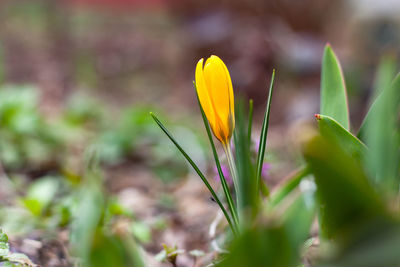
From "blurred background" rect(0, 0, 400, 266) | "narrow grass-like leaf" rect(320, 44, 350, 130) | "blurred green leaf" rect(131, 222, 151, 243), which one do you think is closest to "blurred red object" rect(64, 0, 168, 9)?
"blurred background" rect(0, 0, 400, 266)

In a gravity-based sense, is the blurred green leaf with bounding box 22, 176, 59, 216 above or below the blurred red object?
below

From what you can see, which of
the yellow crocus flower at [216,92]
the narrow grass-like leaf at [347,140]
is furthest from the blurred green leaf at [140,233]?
the narrow grass-like leaf at [347,140]

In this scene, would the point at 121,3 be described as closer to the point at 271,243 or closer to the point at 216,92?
the point at 216,92

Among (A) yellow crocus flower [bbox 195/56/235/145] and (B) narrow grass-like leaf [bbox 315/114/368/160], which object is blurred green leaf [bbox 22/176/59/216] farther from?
(B) narrow grass-like leaf [bbox 315/114/368/160]

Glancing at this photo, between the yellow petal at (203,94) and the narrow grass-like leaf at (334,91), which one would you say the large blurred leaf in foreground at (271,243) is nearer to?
the yellow petal at (203,94)

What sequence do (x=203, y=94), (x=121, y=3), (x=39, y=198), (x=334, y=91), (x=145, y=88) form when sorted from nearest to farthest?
1. (x=203, y=94)
2. (x=334, y=91)
3. (x=39, y=198)
4. (x=145, y=88)
5. (x=121, y=3)

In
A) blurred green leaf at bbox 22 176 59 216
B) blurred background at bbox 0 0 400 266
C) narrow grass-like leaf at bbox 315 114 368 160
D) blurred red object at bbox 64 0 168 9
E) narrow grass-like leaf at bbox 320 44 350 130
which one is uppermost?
blurred red object at bbox 64 0 168 9

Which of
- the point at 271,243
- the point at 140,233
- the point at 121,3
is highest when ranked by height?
the point at 121,3

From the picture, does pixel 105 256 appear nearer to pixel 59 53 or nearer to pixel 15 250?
pixel 15 250

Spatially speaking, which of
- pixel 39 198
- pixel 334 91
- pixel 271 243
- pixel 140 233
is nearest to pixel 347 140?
pixel 334 91
